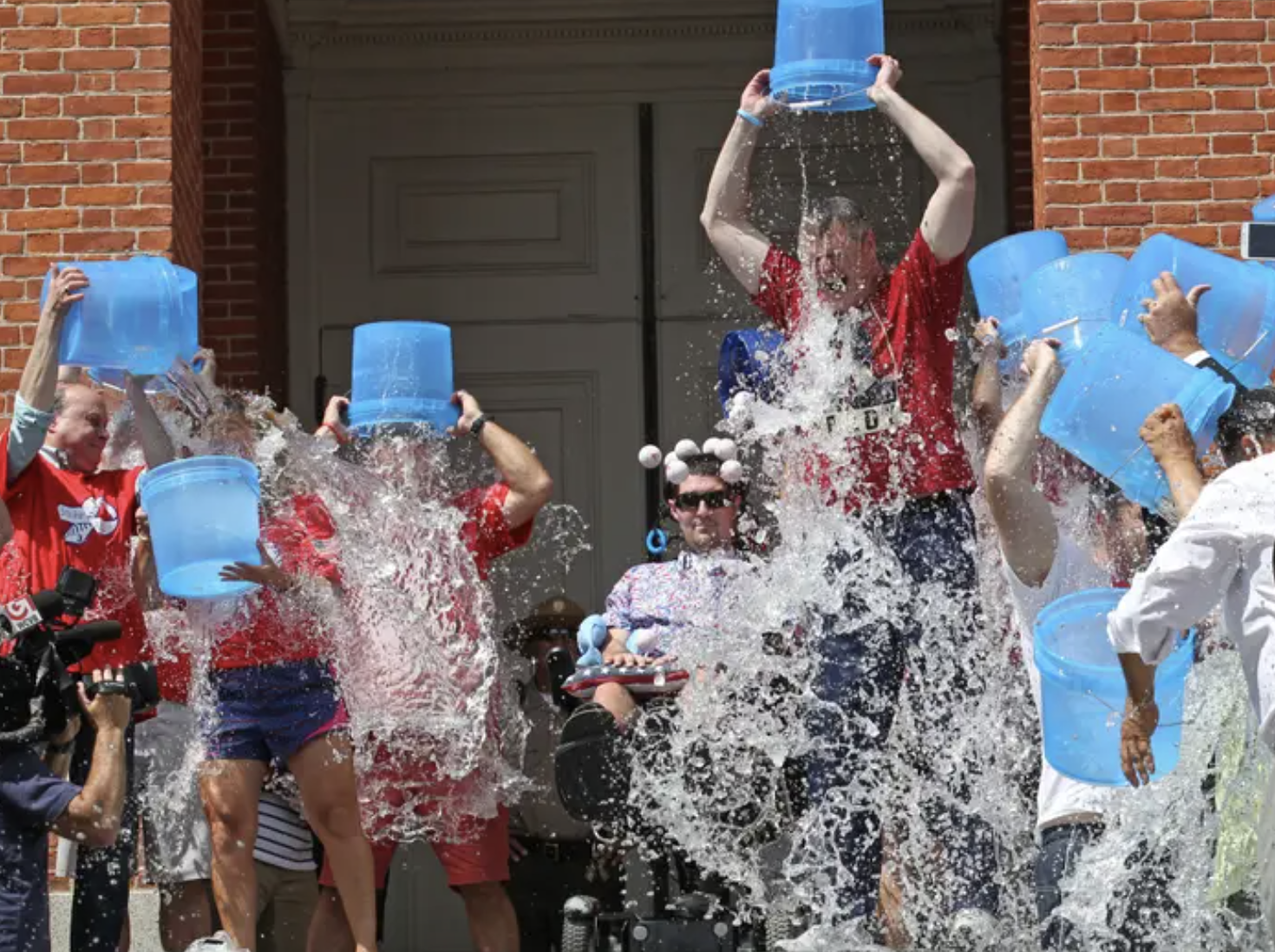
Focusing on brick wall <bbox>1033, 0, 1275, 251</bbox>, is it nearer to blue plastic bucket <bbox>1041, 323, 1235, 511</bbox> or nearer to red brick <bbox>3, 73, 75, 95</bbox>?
blue plastic bucket <bbox>1041, 323, 1235, 511</bbox>

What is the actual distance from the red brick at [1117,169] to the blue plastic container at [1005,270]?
171 centimetres

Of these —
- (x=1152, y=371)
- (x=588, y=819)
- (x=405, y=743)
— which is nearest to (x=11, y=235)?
(x=405, y=743)

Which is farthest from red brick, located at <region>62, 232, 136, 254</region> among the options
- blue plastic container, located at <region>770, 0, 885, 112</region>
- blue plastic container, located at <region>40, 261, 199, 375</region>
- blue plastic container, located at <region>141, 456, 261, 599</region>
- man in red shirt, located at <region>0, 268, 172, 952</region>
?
blue plastic container, located at <region>770, 0, 885, 112</region>

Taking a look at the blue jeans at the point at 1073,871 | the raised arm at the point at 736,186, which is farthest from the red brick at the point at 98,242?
the blue jeans at the point at 1073,871

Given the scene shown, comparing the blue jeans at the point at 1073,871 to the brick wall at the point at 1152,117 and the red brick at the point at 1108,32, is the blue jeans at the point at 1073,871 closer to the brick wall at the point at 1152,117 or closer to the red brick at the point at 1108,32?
the brick wall at the point at 1152,117

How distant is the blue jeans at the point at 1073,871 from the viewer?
5.75m

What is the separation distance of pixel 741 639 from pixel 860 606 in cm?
67

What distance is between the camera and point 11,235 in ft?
28.3

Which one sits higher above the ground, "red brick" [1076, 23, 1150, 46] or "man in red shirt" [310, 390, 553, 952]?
"red brick" [1076, 23, 1150, 46]

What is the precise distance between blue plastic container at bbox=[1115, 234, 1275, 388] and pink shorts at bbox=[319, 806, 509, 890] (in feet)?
7.98

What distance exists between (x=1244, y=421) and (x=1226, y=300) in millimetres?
786

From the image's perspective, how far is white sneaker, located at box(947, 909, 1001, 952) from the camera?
6.23m

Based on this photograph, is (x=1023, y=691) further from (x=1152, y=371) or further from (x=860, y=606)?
(x=1152, y=371)

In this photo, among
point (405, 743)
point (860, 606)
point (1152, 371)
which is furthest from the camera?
point (405, 743)
